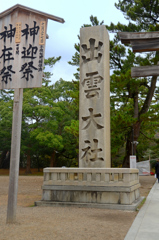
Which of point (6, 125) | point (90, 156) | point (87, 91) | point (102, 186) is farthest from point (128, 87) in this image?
point (6, 125)

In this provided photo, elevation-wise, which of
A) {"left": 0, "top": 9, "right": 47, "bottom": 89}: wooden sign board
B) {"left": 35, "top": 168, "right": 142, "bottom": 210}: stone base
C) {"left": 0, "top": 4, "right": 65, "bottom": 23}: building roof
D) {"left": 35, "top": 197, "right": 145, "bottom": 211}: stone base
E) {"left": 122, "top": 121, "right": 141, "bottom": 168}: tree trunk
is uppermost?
{"left": 0, "top": 4, "right": 65, "bottom": 23}: building roof

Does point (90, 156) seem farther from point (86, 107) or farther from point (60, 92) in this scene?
point (60, 92)

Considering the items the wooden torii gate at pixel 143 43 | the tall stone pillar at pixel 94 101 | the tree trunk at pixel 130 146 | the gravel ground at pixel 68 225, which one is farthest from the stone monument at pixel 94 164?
the tree trunk at pixel 130 146

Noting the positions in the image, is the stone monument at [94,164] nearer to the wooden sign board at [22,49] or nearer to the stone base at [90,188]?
the stone base at [90,188]

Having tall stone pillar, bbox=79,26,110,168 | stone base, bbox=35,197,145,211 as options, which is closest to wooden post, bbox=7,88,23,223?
stone base, bbox=35,197,145,211

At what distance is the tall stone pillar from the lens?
383 inches

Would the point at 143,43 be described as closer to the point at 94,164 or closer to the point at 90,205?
the point at 94,164

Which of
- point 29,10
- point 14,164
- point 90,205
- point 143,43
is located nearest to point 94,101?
point 143,43

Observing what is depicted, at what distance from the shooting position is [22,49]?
240 inches

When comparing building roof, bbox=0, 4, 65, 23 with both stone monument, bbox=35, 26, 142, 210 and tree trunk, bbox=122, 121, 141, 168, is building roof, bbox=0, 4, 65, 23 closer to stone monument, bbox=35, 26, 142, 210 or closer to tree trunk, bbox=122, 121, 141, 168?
stone monument, bbox=35, 26, 142, 210

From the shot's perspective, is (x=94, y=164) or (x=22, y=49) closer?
(x=22, y=49)

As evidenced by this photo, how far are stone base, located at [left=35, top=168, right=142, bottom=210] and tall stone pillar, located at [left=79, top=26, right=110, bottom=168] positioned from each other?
147 cm

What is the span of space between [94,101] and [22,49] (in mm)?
4491

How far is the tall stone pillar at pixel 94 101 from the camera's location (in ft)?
31.9
